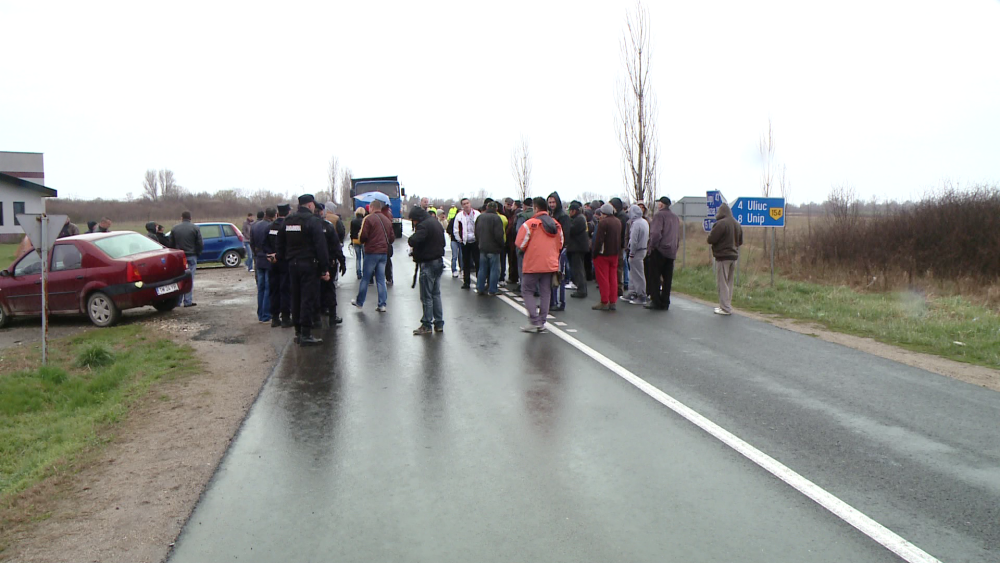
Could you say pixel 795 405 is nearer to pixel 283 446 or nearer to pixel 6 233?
pixel 283 446

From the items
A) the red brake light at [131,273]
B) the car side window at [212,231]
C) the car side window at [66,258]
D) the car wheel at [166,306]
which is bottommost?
the car wheel at [166,306]

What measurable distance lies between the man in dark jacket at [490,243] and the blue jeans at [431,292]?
3822mm

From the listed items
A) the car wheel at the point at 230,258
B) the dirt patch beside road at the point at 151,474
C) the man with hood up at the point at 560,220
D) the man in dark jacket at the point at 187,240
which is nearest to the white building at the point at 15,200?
the car wheel at the point at 230,258

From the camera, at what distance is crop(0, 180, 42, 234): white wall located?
1774 inches

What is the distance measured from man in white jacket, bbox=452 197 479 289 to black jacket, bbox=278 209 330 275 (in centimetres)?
664

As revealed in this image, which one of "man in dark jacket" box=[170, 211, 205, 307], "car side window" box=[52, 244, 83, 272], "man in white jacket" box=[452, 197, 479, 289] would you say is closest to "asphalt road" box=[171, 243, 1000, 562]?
"car side window" box=[52, 244, 83, 272]

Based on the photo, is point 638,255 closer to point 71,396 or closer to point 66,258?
point 71,396

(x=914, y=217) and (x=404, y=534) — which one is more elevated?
(x=914, y=217)

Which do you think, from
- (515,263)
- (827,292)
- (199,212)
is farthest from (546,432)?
(199,212)

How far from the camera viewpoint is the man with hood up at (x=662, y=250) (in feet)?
44.6

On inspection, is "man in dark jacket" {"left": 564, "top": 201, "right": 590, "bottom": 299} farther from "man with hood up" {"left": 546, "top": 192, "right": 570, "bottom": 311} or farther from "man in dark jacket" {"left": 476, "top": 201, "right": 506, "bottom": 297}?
"man in dark jacket" {"left": 476, "top": 201, "right": 506, "bottom": 297}

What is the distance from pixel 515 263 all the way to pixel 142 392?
33.7 feet

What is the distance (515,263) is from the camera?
56.5 feet

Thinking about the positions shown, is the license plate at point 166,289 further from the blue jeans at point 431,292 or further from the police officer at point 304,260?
the blue jeans at point 431,292
